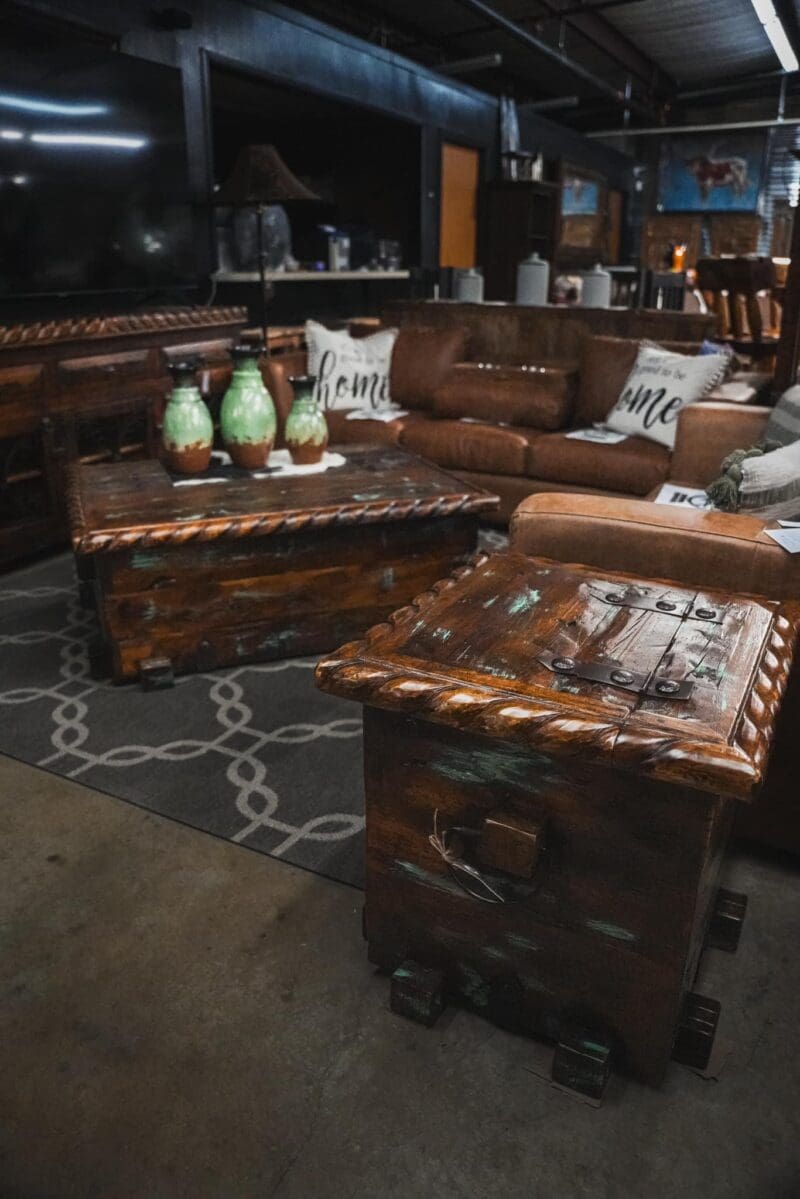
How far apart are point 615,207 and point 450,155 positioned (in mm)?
5070

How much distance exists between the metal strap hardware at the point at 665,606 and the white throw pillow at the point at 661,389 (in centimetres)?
207

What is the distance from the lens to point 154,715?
2248 millimetres

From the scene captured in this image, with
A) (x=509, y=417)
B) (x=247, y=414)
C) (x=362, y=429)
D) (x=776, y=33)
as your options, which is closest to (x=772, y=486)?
(x=247, y=414)

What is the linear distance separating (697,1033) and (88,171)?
4021 mm

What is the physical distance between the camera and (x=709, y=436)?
106 inches

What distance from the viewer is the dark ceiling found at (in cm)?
630

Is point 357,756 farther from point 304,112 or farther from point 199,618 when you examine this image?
point 304,112

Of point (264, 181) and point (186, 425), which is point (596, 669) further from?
point (264, 181)

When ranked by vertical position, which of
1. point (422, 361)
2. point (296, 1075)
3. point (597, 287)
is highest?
point (597, 287)

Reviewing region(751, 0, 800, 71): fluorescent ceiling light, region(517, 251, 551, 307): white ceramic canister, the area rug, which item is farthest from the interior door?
the area rug

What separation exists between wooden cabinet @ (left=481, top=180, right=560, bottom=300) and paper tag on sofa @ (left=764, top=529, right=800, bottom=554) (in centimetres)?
643

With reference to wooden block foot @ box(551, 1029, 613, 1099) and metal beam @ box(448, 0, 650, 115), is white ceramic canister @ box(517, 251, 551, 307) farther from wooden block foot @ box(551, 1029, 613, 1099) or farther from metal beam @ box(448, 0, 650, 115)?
wooden block foot @ box(551, 1029, 613, 1099)

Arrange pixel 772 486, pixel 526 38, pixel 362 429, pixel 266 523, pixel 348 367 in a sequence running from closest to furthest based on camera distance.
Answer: pixel 772 486
pixel 266 523
pixel 362 429
pixel 348 367
pixel 526 38

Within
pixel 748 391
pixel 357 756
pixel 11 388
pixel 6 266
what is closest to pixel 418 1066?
pixel 357 756
